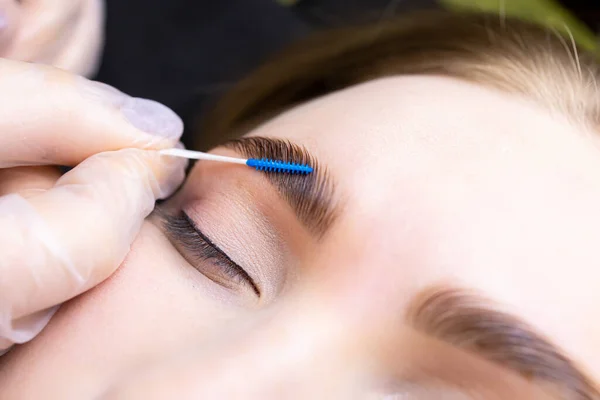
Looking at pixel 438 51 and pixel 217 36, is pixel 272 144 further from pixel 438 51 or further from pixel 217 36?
pixel 217 36

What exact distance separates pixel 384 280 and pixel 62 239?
1.18 feet

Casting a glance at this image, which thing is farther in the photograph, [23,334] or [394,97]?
[394,97]

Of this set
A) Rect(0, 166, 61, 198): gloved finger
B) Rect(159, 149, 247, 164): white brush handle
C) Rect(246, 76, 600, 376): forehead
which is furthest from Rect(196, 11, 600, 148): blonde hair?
Rect(0, 166, 61, 198): gloved finger

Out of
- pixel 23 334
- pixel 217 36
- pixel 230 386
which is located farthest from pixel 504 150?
pixel 217 36

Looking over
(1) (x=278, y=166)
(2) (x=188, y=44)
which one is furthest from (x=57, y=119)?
(2) (x=188, y=44)

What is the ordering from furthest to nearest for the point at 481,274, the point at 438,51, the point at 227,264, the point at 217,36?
the point at 217,36 < the point at 438,51 < the point at 227,264 < the point at 481,274

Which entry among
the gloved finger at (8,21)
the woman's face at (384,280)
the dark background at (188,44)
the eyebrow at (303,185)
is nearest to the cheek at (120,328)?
the woman's face at (384,280)

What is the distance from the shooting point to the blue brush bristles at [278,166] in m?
0.68

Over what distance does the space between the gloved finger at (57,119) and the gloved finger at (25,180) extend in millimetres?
28

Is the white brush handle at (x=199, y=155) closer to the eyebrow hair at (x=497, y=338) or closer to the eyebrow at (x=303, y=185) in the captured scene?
the eyebrow at (x=303, y=185)

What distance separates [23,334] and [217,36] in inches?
39.9

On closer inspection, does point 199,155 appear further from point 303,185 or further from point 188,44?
point 188,44

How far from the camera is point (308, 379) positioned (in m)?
0.60

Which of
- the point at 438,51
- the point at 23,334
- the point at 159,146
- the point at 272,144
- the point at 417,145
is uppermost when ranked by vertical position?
the point at 438,51
